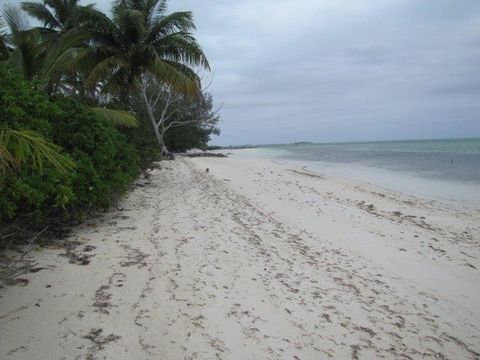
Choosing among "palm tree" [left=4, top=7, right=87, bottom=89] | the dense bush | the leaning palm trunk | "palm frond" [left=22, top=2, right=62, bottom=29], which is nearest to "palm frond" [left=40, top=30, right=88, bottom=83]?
"palm tree" [left=4, top=7, right=87, bottom=89]

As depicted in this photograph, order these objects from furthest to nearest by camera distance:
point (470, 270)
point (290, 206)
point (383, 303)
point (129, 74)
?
1. point (129, 74)
2. point (290, 206)
3. point (470, 270)
4. point (383, 303)

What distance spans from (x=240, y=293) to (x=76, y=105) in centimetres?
440

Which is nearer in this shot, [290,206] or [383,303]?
[383,303]

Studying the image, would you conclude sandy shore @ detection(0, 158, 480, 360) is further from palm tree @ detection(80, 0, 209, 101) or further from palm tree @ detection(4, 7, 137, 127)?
palm tree @ detection(80, 0, 209, 101)

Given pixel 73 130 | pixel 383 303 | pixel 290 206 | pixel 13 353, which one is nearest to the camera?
pixel 13 353

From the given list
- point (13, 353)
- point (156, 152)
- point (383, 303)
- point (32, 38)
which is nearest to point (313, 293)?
point (383, 303)

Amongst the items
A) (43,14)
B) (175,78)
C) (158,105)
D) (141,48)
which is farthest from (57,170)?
(158,105)

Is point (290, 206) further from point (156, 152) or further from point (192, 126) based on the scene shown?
point (192, 126)

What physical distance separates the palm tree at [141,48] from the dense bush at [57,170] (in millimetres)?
5636

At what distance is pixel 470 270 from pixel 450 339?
2370 mm

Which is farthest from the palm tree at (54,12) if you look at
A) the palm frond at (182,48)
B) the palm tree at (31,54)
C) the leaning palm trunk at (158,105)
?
the palm tree at (31,54)

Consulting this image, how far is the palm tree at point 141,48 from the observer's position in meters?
11.3

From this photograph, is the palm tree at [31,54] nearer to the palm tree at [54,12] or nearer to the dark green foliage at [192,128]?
the palm tree at [54,12]

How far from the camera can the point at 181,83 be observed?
36.7 ft
